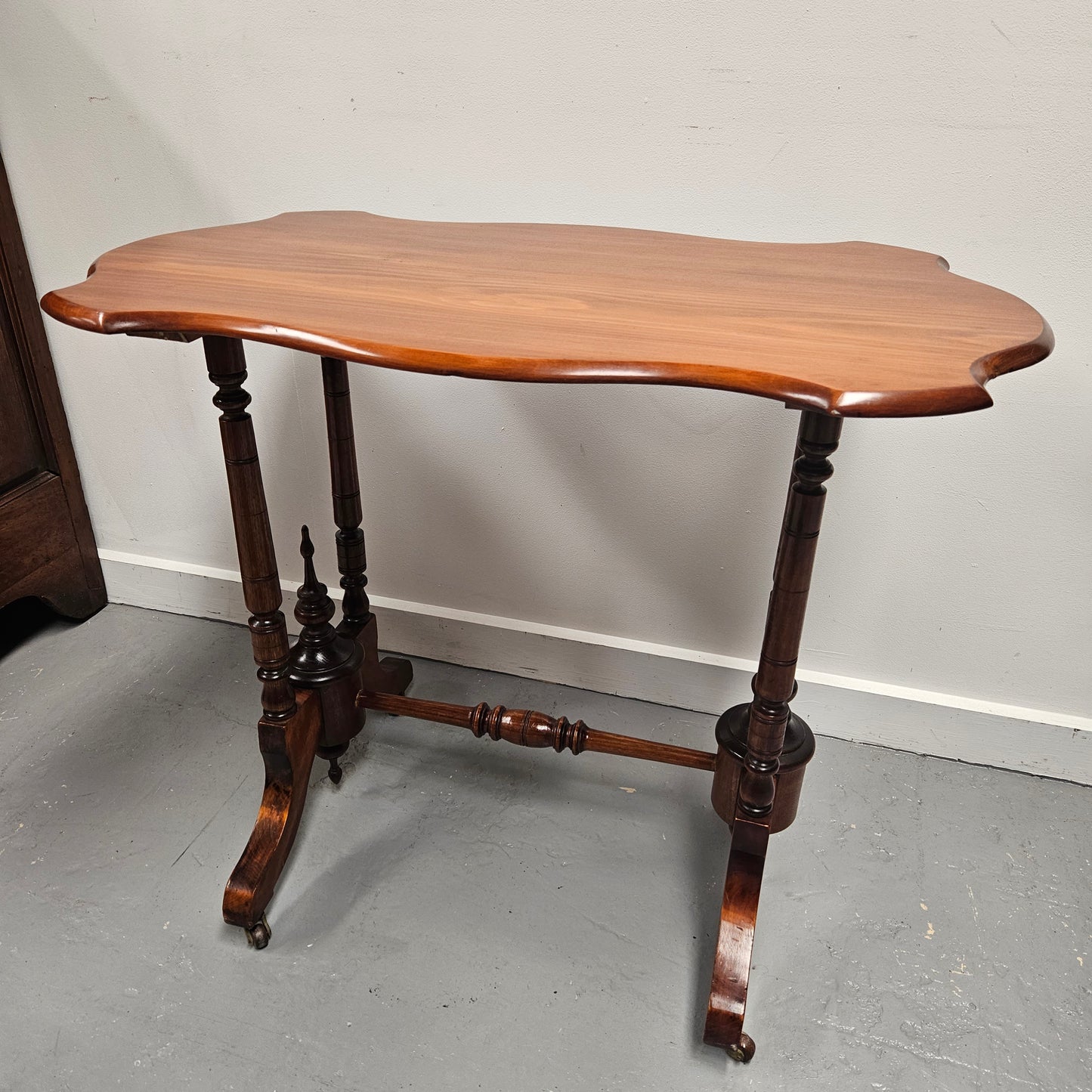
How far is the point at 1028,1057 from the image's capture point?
1.34 meters

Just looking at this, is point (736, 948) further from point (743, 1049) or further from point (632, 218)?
point (632, 218)

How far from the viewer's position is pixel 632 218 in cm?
170

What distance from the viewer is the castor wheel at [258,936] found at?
1493 mm

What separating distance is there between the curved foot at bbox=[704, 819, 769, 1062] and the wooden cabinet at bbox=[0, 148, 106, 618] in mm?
1772

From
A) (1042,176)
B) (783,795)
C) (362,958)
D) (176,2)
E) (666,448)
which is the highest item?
(176,2)

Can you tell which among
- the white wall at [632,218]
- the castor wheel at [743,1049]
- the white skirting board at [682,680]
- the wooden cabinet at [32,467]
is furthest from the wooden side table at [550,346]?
the wooden cabinet at [32,467]

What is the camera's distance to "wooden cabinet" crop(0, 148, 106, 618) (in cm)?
207

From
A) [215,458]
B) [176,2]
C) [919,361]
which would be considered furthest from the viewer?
[215,458]

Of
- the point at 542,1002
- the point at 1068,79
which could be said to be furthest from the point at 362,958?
the point at 1068,79

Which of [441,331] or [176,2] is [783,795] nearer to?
[441,331]

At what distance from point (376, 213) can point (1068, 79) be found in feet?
3.97

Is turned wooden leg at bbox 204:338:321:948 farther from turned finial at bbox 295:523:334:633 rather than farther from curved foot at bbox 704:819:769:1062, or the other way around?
curved foot at bbox 704:819:769:1062

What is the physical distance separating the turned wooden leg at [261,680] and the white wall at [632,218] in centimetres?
59

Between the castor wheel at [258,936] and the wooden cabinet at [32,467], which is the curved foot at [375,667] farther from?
the wooden cabinet at [32,467]
